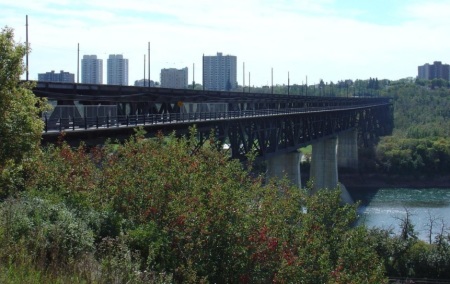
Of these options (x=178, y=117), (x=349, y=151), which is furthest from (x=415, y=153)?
(x=178, y=117)

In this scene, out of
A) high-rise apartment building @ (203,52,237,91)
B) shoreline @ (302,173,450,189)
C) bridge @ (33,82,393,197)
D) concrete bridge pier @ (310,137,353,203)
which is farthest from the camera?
high-rise apartment building @ (203,52,237,91)

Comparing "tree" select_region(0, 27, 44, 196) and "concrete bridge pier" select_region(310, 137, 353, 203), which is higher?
"tree" select_region(0, 27, 44, 196)

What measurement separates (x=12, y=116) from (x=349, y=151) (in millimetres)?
95681

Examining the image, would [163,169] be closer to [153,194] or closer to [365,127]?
[153,194]

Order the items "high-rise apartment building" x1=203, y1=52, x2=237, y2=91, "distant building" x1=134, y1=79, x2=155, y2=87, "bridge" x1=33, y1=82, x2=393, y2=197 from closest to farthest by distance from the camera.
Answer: "bridge" x1=33, y1=82, x2=393, y2=197
"distant building" x1=134, y1=79, x2=155, y2=87
"high-rise apartment building" x1=203, y1=52, x2=237, y2=91

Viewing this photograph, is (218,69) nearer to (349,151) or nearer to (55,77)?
(349,151)

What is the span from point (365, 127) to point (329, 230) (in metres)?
108

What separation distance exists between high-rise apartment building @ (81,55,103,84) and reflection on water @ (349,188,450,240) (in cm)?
4151

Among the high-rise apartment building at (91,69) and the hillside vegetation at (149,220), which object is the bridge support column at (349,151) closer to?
the high-rise apartment building at (91,69)

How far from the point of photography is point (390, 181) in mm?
106562

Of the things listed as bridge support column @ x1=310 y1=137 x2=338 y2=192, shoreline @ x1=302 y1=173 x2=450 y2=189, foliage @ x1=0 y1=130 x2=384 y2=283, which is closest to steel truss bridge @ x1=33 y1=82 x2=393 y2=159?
bridge support column @ x1=310 y1=137 x2=338 y2=192

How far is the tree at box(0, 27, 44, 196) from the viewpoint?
58.6ft

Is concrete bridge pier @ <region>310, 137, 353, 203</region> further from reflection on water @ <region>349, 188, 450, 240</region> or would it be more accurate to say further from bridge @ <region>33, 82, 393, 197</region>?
reflection on water @ <region>349, 188, 450, 240</region>

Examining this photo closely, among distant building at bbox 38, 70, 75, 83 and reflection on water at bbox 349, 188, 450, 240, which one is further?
distant building at bbox 38, 70, 75, 83
